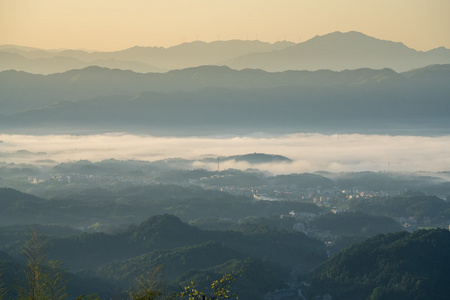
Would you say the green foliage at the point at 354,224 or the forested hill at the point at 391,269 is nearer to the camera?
the forested hill at the point at 391,269

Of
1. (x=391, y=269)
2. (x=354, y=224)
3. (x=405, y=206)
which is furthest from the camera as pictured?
(x=405, y=206)

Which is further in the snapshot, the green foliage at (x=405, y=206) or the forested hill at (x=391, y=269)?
the green foliage at (x=405, y=206)

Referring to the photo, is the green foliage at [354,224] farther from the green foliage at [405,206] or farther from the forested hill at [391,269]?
the forested hill at [391,269]

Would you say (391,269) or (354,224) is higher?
(391,269)

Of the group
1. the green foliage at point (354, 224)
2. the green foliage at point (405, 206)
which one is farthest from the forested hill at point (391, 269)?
the green foliage at point (405, 206)

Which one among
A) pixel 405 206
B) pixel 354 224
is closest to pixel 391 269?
pixel 354 224

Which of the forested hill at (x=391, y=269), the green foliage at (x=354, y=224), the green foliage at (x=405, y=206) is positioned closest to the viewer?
the forested hill at (x=391, y=269)

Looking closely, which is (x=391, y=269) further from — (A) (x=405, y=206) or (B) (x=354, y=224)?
(A) (x=405, y=206)

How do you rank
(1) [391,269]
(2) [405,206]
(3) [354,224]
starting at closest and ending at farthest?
(1) [391,269] < (3) [354,224] < (2) [405,206]

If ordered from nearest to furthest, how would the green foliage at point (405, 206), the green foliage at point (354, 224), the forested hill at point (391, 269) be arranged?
the forested hill at point (391, 269), the green foliage at point (354, 224), the green foliage at point (405, 206)

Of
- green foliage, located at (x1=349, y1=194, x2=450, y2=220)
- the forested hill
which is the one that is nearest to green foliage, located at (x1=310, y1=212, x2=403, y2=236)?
green foliage, located at (x1=349, y1=194, x2=450, y2=220)
